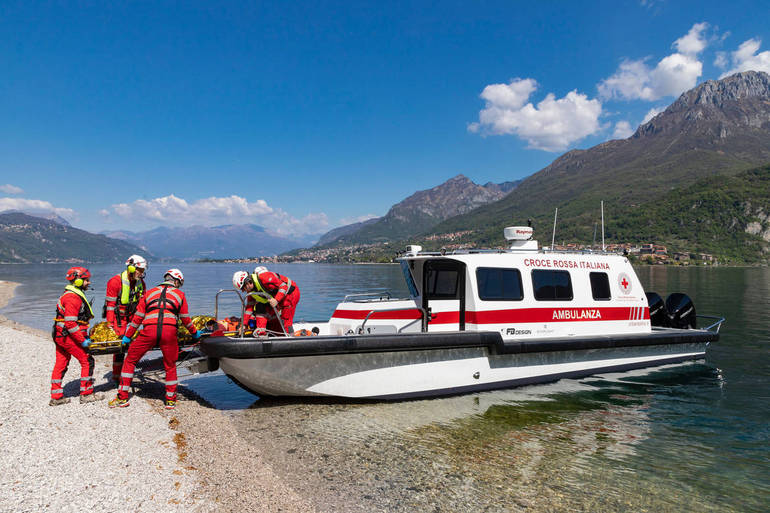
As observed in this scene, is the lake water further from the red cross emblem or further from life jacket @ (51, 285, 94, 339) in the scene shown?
life jacket @ (51, 285, 94, 339)

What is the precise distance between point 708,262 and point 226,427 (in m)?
104

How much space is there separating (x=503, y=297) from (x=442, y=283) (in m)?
1.12

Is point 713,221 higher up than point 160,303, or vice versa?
point 713,221

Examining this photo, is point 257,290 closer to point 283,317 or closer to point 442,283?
point 283,317

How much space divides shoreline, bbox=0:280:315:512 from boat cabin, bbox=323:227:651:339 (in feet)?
9.14

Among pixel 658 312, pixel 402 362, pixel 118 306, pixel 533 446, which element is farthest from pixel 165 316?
pixel 658 312

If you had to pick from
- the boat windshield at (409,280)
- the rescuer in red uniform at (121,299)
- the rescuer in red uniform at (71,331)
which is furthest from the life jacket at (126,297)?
the boat windshield at (409,280)

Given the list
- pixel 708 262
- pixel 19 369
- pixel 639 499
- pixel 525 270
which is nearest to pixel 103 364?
pixel 19 369

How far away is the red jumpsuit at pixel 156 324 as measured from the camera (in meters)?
5.57

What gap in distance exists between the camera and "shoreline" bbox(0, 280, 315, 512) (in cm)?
366

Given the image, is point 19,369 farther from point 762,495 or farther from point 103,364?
point 762,495

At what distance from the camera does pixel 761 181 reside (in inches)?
4678

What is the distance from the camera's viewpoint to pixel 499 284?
734 cm

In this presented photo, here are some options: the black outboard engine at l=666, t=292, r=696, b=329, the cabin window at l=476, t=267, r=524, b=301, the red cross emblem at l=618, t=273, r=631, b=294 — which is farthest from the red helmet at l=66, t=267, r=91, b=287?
the black outboard engine at l=666, t=292, r=696, b=329
